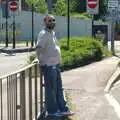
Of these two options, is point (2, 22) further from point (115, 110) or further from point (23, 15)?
point (115, 110)

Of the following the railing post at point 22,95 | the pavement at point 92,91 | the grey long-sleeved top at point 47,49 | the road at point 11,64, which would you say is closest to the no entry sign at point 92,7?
the road at point 11,64

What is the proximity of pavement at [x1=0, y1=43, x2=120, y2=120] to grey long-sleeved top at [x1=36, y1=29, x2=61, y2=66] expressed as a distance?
131cm

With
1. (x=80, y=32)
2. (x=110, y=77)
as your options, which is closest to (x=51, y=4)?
(x=80, y=32)

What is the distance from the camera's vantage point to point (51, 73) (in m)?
10.2

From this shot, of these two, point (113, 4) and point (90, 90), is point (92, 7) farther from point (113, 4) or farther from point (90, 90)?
point (90, 90)

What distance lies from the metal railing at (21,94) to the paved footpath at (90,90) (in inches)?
50.6

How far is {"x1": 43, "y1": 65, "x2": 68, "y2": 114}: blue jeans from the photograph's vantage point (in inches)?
404

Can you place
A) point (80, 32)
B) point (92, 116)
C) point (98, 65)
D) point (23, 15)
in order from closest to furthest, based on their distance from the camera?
point (92, 116), point (98, 65), point (23, 15), point (80, 32)

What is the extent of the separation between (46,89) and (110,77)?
8048 mm

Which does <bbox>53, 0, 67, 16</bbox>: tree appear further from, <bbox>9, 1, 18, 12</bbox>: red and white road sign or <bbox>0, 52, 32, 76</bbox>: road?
<bbox>0, 52, 32, 76</bbox>: road

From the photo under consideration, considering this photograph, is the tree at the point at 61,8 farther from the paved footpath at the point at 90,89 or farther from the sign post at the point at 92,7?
the paved footpath at the point at 90,89

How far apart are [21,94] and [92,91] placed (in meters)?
7.29

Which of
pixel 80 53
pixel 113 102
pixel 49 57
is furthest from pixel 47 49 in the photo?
pixel 80 53

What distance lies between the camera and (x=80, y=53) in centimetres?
2316
